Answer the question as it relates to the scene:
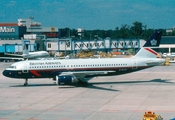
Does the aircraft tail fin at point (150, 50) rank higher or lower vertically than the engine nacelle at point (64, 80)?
higher

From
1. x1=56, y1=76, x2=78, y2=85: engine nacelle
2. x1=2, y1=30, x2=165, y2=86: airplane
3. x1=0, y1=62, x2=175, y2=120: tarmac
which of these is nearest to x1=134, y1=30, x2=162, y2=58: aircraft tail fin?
x1=2, y1=30, x2=165, y2=86: airplane

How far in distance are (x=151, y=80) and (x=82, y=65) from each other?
10.4 m

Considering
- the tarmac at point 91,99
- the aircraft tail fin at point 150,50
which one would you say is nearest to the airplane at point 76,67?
the aircraft tail fin at point 150,50

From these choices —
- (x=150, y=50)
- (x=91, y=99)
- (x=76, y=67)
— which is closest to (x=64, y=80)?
(x=76, y=67)

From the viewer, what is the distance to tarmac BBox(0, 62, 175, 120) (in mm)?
31984

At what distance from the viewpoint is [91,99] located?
129 feet

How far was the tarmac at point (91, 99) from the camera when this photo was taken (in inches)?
1259

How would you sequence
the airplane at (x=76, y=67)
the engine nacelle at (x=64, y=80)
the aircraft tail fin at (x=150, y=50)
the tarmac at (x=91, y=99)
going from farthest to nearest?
the aircraft tail fin at (x=150, y=50)
the airplane at (x=76, y=67)
the engine nacelle at (x=64, y=80)
the tarmac at (x=91, y=99)

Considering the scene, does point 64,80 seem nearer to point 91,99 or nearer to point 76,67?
point 76,67

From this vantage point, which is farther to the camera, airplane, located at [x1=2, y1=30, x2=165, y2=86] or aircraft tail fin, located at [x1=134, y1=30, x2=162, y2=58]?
aircraft tail fin, located at [x1=134, y1=30, x2=162, y2=58]

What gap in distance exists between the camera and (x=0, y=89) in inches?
1940

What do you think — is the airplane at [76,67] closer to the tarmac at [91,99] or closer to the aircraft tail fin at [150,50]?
the aircraft tail fin at [150,50]

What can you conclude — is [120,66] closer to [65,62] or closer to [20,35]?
[65,62]

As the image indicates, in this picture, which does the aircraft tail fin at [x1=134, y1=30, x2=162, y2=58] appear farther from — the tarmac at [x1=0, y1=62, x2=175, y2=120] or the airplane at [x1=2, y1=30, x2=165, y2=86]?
the tarmac at [x1=0, y1=62, x2=175, y2=120]
